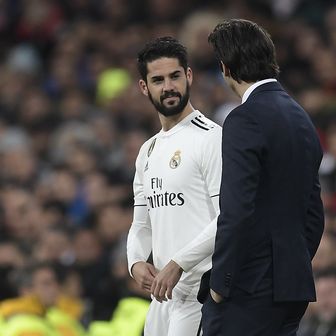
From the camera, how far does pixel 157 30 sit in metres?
12.8

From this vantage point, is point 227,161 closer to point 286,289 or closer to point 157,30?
point 286,289

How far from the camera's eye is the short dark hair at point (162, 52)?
5379 mm

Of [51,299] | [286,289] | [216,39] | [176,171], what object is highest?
[216,39]

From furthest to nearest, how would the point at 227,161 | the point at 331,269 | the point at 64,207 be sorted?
the point at 64,207 → the point at 331,269 → the point at 227,161

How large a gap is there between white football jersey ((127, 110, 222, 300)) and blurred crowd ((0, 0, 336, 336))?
219cm

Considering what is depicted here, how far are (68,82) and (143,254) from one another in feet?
24.8

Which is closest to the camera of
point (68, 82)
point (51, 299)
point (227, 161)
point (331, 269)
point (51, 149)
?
point (227, 161)

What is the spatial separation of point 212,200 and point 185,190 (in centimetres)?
13

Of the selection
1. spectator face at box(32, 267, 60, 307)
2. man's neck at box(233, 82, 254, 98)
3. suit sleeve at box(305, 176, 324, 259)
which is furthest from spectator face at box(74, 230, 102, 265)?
man's neck at box(233, 82, 254, 98)

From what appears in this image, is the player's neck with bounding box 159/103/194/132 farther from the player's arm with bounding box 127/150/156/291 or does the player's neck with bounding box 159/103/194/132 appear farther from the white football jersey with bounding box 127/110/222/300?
the player's arm with bounding box 127/150/156/291

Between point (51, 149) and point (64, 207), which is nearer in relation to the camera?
point (64, 207)

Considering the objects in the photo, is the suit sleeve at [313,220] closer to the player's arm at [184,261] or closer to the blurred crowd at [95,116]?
the player's arm at [184,261]

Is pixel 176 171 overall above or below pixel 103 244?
above

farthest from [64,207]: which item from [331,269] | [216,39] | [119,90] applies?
[216,39]
